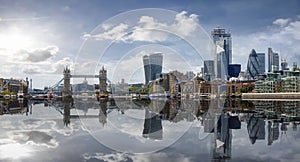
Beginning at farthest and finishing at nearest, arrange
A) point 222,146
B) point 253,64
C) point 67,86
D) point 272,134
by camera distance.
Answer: point 253,64 < point 67,86 < point 272,134 < point 222,146

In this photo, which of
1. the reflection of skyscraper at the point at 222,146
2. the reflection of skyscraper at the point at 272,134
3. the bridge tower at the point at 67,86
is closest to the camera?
the reflection of skyscraper at the point at 222,146

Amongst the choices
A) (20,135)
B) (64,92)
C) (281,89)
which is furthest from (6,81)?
(20,135)

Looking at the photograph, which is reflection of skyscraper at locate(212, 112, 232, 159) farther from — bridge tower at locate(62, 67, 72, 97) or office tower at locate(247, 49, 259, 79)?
office tower at locate(247, 49, 259, 79)

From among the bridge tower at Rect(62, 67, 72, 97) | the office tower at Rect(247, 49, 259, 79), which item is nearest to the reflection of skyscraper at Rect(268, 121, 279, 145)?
the bridge tower at Rect(62, 67, 72, 97)

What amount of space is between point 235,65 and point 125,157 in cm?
16304

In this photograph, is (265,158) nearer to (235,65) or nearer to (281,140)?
(281,140)

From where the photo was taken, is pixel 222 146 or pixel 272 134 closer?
pixel 222 146

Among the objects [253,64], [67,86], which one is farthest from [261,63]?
[67,86]

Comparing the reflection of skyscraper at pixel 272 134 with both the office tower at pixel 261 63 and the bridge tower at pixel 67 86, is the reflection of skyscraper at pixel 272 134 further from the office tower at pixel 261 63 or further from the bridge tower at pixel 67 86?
the office tower at pixel 261 63

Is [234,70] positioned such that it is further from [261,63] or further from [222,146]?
[222,146]

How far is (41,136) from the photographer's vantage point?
11570mm

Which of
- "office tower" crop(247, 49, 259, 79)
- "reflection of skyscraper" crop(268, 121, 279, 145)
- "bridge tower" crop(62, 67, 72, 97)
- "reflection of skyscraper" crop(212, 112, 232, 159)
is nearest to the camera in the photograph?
"reflection of skyscraper" crop(212, 112, 232, 159)

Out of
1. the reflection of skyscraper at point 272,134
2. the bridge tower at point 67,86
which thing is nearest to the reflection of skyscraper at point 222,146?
the reflection of skyscraper at point 272,134

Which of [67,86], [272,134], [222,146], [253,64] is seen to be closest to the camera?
[222,146]
